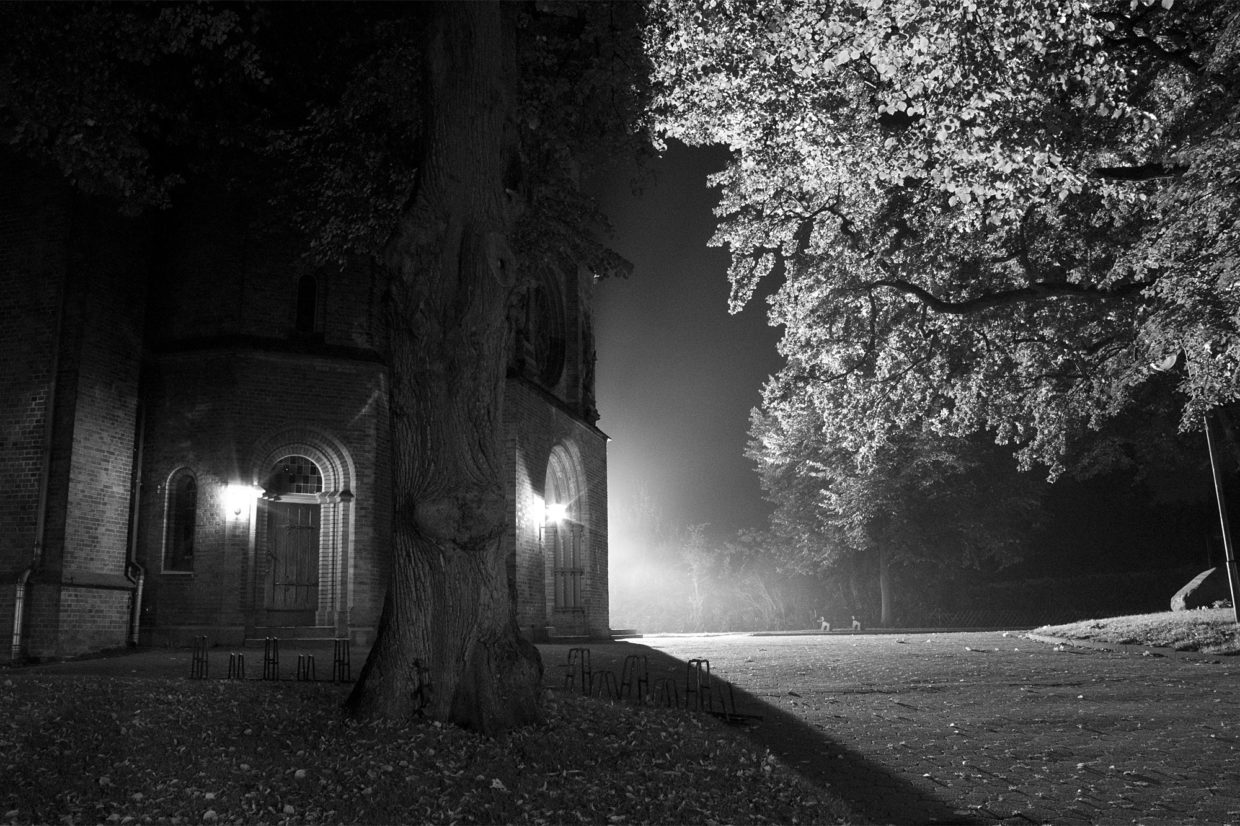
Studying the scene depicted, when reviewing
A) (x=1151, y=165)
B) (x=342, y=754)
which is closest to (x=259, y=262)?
(x=342, y=754)

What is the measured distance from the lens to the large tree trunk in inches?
312

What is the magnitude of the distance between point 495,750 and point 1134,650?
1298 centimetres

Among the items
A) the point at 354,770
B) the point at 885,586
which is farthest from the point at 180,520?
the point at 885,586

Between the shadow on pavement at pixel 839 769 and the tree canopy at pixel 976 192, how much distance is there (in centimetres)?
608

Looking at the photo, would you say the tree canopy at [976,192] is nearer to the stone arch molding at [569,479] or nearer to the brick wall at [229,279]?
the stone arch molding at [569,479]

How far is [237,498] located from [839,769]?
13.8m

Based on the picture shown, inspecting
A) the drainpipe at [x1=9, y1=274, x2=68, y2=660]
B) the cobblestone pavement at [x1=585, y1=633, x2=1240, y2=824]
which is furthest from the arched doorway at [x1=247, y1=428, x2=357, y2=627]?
the cobblestone pavement at [x1=585, y1=633, x2=1240, y2=824]

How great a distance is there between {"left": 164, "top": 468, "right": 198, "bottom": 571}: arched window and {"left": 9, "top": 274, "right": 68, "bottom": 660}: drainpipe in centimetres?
233

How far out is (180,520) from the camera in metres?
18.3

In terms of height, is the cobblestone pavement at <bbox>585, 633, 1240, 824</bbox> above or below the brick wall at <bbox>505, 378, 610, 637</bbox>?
below

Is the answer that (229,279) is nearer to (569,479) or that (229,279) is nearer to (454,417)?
(569,479)

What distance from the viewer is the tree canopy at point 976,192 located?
10180mm

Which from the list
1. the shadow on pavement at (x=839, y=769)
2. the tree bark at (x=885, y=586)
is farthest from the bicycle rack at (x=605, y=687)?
the tree bark at (x=885, y=586)

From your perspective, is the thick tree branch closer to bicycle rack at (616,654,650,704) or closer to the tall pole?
the tall pole
